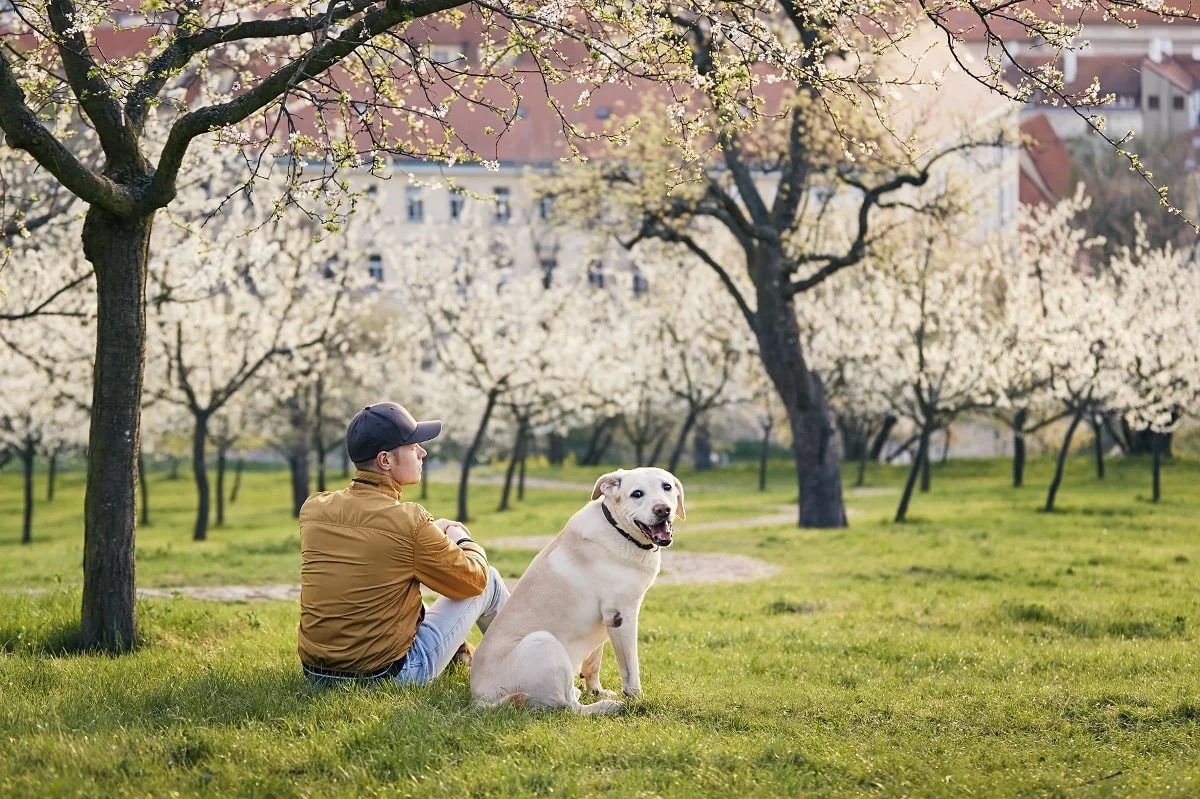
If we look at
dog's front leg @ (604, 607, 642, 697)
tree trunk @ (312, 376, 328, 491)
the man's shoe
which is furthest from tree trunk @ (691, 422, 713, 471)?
dog's front leg @ (604, 607, 642, 697)

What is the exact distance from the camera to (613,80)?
793 centimetres

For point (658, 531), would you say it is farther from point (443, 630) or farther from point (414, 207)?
point (414, 207)

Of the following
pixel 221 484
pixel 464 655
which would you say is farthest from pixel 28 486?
pixel 464 655

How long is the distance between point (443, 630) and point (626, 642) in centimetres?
111

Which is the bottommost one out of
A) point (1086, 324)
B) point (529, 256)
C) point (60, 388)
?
point (60, 388)

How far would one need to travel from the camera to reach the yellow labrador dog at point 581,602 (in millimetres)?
6680

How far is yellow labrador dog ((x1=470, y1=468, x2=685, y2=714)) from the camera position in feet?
21.9

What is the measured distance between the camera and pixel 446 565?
6.82 m

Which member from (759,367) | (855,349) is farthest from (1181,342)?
(759,367)

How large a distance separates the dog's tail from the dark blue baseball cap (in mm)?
1476

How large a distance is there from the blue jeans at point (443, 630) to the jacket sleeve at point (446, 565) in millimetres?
306

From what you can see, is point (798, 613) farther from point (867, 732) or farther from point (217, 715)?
point (217, 715)

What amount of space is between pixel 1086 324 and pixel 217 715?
27906mm

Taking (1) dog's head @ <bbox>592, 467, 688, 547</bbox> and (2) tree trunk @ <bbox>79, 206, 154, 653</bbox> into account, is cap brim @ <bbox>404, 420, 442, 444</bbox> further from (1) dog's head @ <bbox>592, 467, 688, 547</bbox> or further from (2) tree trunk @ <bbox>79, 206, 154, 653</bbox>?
(2) tree trunk @ <bbox>79, 206, 154, 653</bbox>
